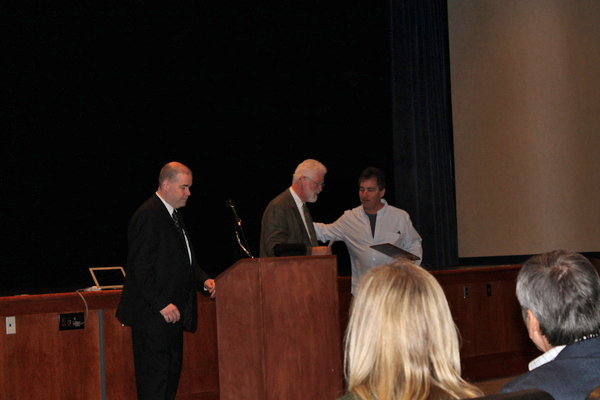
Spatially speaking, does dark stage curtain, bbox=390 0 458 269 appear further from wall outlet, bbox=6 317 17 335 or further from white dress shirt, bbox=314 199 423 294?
wall outlet, bbox=6 317 17 335

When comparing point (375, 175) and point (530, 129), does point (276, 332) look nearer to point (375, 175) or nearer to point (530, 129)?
point (375, 175)

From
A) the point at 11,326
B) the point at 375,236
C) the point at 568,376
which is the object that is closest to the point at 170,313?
the point at 11,326

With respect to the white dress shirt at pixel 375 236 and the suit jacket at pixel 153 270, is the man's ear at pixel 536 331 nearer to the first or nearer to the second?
the suit jacket at pixel 153 270

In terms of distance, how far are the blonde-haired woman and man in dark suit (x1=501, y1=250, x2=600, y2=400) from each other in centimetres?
35

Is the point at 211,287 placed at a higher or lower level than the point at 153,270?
lower

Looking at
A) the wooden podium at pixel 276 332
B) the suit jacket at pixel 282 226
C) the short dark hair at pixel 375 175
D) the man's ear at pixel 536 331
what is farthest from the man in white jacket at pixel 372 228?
the man's ear at pixel 536 331

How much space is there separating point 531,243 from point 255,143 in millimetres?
3061

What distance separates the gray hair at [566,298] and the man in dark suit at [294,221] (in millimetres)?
2144

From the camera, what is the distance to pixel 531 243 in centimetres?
663

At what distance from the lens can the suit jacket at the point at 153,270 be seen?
339cm

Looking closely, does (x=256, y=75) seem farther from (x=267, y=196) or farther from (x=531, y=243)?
(x=531, y=243)

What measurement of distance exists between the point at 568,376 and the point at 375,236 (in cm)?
329

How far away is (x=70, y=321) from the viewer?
4129 mm

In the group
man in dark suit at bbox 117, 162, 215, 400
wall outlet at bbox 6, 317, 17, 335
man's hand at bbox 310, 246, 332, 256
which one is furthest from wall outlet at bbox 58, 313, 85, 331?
man's hand at bbox 310, 246, 332, 256
